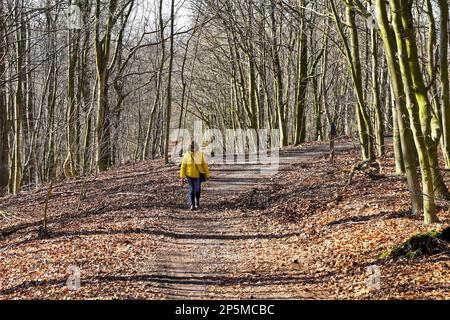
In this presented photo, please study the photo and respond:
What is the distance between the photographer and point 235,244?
9625 millimetres

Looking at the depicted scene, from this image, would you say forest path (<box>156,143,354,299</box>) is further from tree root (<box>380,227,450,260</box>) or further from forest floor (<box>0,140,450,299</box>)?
tree root (<box>380,227,450,260</box>)

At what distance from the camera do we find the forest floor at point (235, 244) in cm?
684

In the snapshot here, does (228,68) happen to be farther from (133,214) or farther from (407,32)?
(407,32)

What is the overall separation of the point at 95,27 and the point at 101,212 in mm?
8622

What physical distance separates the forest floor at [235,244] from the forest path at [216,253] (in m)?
0.02

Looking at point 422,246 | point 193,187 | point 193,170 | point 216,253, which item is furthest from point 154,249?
point 422,246

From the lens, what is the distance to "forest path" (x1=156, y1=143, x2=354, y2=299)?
23.0 feet

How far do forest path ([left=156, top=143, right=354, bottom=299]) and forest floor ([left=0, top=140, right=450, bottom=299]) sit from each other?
0.08 feet

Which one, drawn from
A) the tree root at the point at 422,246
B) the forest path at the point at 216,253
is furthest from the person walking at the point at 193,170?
the tree root at the point at 422,246

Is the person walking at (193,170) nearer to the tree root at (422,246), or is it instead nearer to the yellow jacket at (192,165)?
the yellow jacket at (192,165)

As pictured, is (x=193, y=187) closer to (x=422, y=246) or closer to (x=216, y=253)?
(x=216, y=253)

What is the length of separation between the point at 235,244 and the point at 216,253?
75cm

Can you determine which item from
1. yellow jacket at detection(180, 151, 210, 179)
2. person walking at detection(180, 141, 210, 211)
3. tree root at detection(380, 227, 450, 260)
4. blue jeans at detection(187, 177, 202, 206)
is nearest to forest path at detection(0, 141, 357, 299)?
blue jeans at detection(187, 177, 202, 206)
